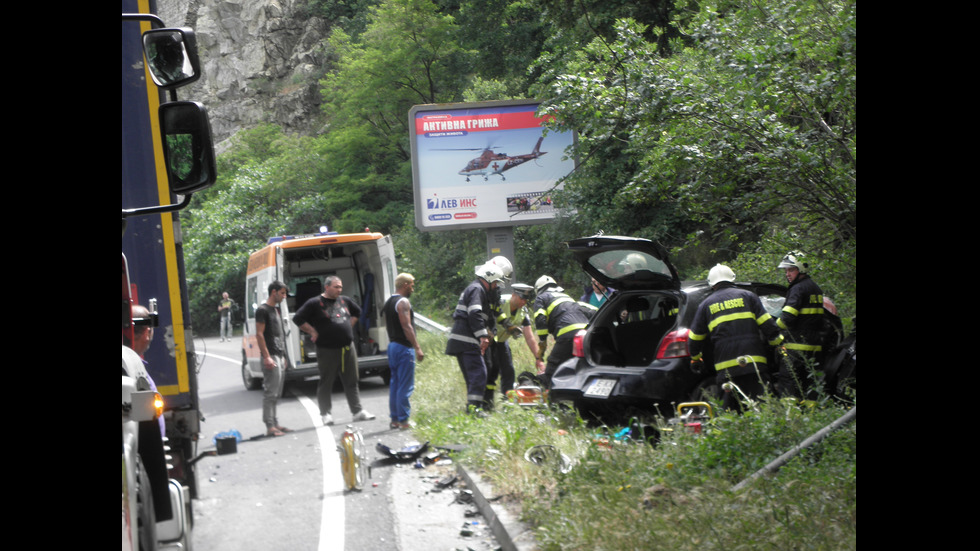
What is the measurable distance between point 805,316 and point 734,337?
1006mm

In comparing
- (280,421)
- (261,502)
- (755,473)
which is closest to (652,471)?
(755,473)

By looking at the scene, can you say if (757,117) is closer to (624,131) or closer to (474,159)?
(624,131)

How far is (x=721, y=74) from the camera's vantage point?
8.24 m

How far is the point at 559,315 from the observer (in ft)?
31.7

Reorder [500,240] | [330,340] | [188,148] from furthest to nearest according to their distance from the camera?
1. [500,240]
2. [330,340]
3. [188,148]

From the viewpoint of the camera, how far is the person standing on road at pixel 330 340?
10633 millimetres

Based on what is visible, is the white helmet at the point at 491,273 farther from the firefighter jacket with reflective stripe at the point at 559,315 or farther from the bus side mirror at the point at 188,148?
the bus side mirror at the point at 188,148

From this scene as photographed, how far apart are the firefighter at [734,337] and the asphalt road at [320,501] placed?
2.30m

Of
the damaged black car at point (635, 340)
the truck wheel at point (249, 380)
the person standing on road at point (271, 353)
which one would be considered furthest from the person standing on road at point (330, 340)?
the truck wheel at point (249, 380)

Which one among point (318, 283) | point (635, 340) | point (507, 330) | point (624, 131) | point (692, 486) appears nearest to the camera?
point (692, 486)

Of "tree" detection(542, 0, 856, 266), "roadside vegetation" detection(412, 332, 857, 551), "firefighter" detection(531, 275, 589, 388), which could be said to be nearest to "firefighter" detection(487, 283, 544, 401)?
"firefighter" detection(531, 275, 589, 388)

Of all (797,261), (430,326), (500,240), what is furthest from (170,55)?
(430,326)

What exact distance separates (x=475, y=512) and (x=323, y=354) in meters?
4.81
